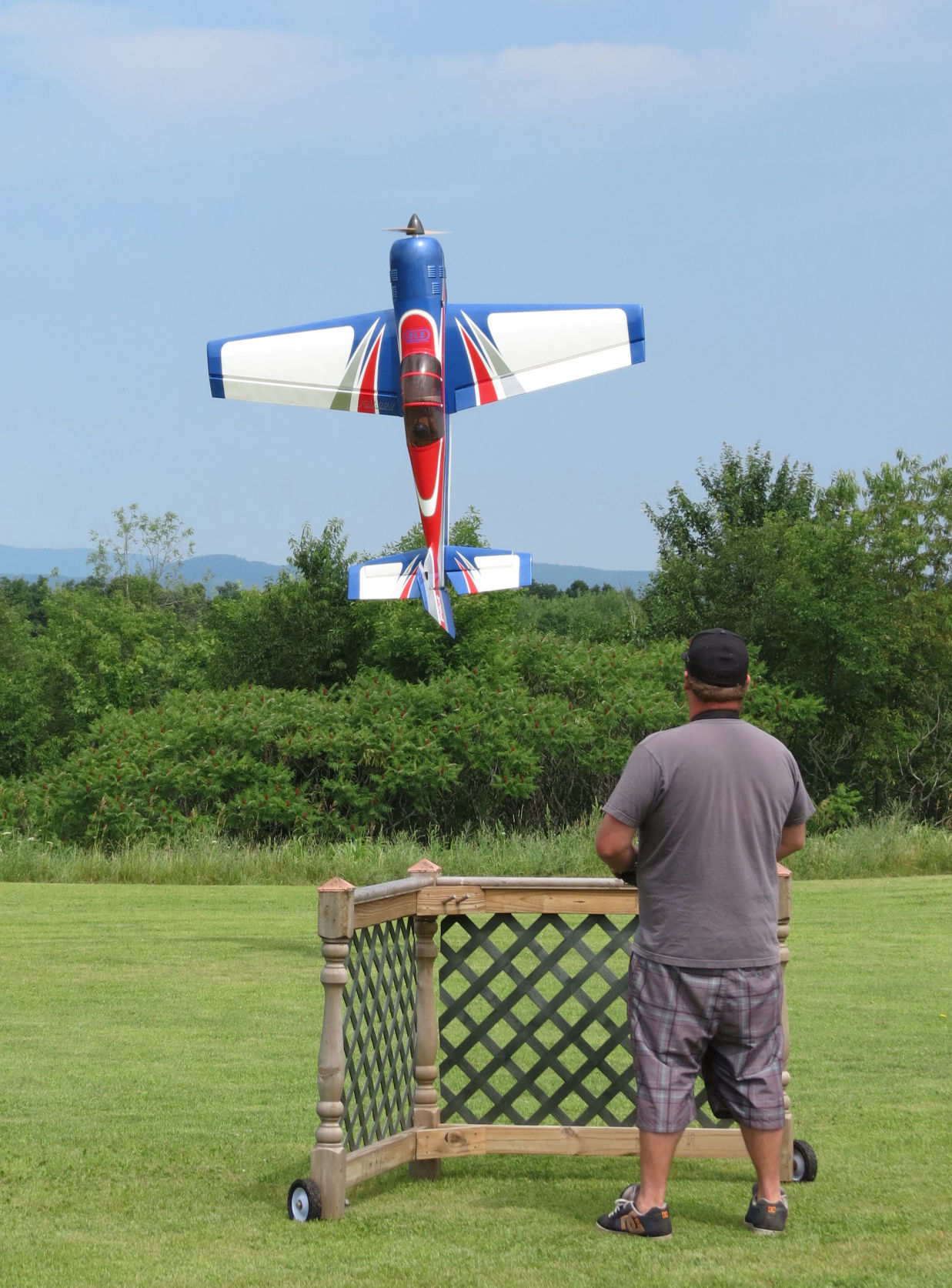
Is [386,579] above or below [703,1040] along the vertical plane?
above

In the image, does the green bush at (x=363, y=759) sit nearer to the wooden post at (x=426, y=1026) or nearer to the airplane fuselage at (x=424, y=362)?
the airplane fuselage at (x=424, y=362)

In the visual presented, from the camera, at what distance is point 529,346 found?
50.0 ft

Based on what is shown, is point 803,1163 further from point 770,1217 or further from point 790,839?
point 790,839

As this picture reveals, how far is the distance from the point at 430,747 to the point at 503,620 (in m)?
6.65

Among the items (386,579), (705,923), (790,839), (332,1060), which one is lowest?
(332,1060)

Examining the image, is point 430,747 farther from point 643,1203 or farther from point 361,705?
point 643,1203

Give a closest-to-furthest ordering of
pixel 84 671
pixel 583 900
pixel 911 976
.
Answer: pixel 583 900 < pixel 911 976 < pixel 84 671

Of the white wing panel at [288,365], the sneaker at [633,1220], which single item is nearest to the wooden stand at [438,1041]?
the sneaker at [633,1220]

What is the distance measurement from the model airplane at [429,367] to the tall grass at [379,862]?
3.15m

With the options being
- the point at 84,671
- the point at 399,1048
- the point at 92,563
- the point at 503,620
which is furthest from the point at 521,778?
the point at 92,563

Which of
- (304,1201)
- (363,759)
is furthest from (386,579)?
(304,1201)

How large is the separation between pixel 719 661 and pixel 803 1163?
1914 millimetres

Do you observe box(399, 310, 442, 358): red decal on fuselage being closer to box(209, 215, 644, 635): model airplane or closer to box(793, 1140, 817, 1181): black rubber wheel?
box(209, 215, 644, 635): model airplane

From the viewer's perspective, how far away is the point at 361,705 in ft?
73.2
